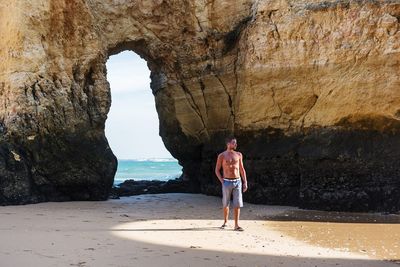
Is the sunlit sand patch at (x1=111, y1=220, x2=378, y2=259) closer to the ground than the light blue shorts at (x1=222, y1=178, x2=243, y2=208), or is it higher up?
closer to the ground

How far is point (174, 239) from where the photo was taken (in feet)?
21.0

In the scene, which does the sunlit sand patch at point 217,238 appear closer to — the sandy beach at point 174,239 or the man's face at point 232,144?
the sandy beach at point 174,239

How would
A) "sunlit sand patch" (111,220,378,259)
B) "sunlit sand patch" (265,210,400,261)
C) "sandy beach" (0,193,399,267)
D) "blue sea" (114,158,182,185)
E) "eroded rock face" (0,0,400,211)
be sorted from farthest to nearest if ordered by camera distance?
1. "blue sea" (114,158,182,185)
2. "eroded rock face" (0,0,400,211)
3. "sunlit sand patch" (265,210,400,261)
4. "sunlit sand patch" (111,220,378,259)
5. "sandy beach" (0,193,399,267)

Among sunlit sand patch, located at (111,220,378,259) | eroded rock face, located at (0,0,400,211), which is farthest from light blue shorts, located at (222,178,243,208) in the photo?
eroded rock face, located at (0,0,400,211)

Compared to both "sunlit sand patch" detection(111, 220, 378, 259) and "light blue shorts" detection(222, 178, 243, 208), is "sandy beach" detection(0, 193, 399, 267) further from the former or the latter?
"light blue shorts" detection(222, 178, 243, 208)

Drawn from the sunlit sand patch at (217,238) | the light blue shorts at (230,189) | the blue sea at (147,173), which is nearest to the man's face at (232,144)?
the light blue shorts at (230,189)

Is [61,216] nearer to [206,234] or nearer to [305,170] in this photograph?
[206,234]

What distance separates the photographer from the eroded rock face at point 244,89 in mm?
10469

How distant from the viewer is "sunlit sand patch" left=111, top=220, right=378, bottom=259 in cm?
581

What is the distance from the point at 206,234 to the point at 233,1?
7640mm

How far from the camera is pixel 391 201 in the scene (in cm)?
1005

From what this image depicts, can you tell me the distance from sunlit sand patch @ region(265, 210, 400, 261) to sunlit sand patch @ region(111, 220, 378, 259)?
0.30 metres

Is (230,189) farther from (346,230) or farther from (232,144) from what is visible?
(346,230)

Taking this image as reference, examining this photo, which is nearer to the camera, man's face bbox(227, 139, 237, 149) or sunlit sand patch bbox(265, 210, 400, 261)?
sunlit sand patch bbox(265, 210, 400, 261)
